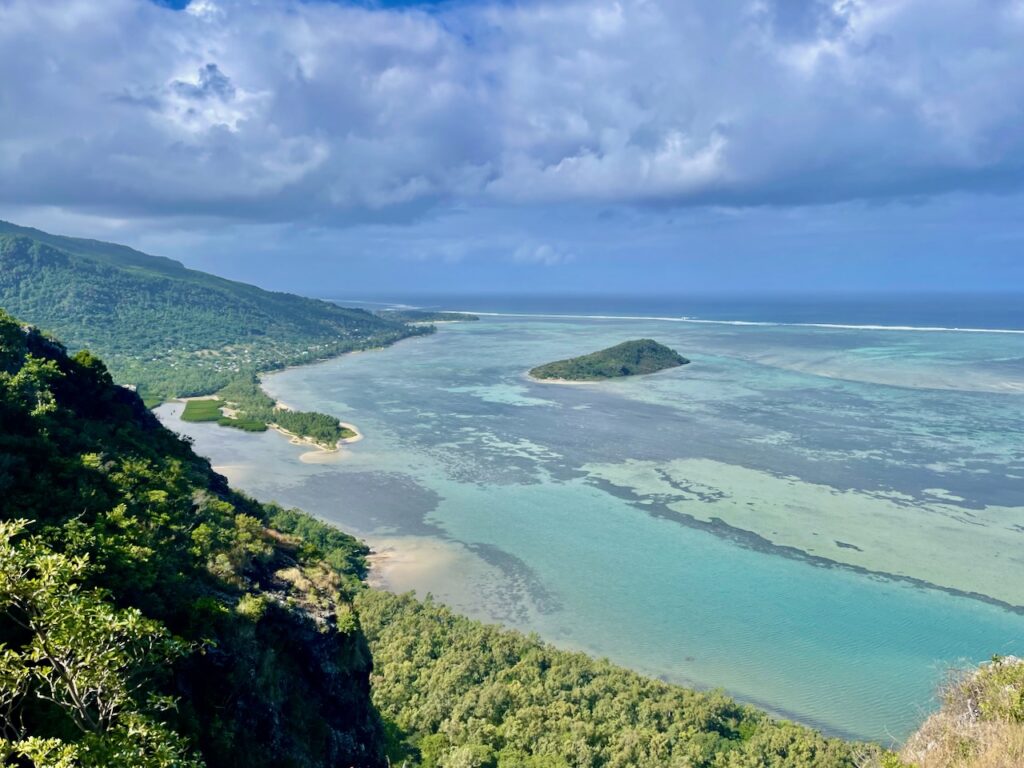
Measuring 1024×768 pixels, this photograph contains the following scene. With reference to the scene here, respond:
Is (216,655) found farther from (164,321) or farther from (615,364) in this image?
(164,321)

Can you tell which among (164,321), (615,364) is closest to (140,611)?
(615,364)

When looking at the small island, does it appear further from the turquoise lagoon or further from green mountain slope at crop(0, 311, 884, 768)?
green mountain slope at crop(0, 311, 884, 768)

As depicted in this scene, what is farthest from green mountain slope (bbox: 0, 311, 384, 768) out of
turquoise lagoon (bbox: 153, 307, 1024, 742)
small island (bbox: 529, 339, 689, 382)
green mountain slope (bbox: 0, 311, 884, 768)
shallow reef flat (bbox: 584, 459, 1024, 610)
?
small island (bbox: 529, 339, 689, 382)

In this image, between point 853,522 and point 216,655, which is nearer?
point 216,655

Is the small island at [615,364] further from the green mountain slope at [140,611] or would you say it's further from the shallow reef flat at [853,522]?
the green mountain slope at [140,611]

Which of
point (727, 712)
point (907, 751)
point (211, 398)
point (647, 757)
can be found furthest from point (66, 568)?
point (211, 398)

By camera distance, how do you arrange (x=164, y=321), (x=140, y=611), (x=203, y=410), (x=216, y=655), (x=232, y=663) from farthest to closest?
(x=164, y=321), (x=203, y=410), (x=232, y=663), (x=216, y=655), (x=140, y=611)
